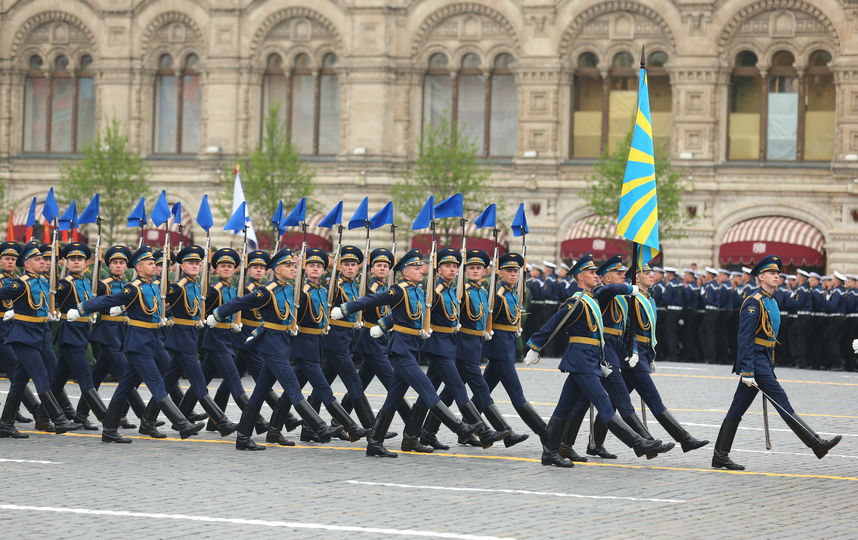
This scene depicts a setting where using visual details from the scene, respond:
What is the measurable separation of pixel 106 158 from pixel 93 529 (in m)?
32.3

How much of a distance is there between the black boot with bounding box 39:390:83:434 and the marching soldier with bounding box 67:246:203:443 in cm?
71

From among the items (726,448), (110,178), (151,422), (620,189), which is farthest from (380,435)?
(110,178)

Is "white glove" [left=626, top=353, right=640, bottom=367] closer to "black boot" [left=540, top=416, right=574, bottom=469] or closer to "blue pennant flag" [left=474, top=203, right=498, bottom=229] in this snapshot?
"black boot" [left=540, top=416, right=574, bottom=469]

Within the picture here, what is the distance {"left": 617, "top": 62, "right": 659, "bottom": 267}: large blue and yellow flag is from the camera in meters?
16.1

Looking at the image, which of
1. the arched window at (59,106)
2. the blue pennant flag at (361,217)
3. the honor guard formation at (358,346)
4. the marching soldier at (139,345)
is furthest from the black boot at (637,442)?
the arched window at (59,106)

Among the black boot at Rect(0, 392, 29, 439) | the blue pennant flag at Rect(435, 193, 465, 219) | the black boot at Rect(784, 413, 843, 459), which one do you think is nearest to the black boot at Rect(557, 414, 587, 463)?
the black boot at Rect(784, 413, 843, 459)

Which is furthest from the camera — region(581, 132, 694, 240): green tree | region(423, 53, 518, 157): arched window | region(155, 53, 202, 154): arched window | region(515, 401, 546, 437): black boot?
region(155, 53, 202, 154): arched window

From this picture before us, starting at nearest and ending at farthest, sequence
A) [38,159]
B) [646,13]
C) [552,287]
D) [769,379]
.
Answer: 1. [769,379]
2. [552,287]
3. [646,13]
4. [38,159]

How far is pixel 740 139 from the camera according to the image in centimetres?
4012

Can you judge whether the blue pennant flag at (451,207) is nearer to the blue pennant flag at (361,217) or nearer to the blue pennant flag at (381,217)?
the blue pennant flag at (381,217)

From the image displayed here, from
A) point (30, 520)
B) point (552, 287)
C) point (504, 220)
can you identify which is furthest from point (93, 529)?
point (504, 220)

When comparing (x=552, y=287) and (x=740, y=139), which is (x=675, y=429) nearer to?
(x=552, y=287)

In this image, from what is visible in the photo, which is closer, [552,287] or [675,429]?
[675,429]

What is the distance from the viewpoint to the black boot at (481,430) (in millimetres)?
14820
